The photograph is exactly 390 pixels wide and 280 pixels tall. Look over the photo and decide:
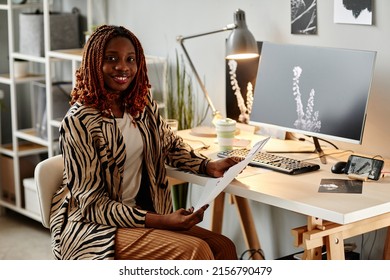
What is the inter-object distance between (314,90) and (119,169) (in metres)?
0.75

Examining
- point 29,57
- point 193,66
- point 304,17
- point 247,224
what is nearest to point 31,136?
point 29,57

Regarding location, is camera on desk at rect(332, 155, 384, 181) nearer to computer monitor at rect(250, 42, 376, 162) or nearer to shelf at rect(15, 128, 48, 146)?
computer monitor at rect(250, 42, 376, 162)

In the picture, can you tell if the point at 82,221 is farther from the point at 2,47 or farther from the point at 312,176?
the point at 2,47

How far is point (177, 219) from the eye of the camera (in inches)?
96.3

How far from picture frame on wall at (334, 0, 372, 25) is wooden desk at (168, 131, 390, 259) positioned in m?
0.59

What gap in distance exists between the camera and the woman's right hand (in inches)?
96.0

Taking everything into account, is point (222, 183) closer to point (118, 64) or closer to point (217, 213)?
point (118, 64)

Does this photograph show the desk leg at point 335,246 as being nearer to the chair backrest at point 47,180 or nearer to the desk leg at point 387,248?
the desk leg at point 387,248

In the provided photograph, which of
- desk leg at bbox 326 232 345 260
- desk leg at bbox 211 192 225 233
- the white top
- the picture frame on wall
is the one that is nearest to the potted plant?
desk leg at bbox 211 192 225 233

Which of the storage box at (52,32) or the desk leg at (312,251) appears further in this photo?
the storage box at (52,32)

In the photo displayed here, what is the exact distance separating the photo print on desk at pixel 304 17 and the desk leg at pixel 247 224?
71cm

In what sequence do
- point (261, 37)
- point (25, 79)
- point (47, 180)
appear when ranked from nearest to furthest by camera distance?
point (47, 180), point (261, 37), point (25, 79)

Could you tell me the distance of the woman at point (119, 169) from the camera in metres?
2.48

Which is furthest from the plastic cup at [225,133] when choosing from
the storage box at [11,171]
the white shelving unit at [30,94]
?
the storage box at [11,171]
